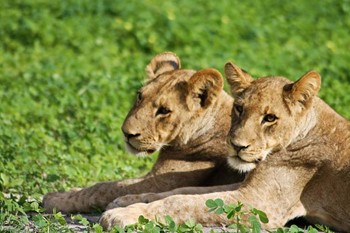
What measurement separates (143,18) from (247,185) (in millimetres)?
8315

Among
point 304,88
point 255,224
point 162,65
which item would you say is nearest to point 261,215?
point 255,224

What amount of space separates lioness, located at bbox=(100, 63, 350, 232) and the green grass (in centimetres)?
127

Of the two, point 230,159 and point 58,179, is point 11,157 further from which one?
point 230,159

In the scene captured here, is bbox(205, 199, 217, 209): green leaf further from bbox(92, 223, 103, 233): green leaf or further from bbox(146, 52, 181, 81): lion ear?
bbox(146, 52, 181, 81): lion ear

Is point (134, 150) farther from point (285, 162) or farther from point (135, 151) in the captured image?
point (285, 162)

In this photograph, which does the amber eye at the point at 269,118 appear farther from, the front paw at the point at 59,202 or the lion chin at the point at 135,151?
the front paw at the point at 59,202

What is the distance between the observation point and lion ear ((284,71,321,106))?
7.43 m

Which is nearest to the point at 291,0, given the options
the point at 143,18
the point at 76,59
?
the point at 143,18

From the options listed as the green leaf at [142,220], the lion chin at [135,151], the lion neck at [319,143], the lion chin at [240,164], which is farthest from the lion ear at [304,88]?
the green leaf at [142,220]

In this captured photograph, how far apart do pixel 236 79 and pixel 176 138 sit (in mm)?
721

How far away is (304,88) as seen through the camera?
747cm

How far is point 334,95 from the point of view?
493 inches

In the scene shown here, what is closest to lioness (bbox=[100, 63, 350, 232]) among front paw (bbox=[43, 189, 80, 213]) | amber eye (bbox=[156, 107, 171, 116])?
amber eye (bbox=[156, 107, 171, 116])

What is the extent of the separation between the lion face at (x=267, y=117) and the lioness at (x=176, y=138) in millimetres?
609
